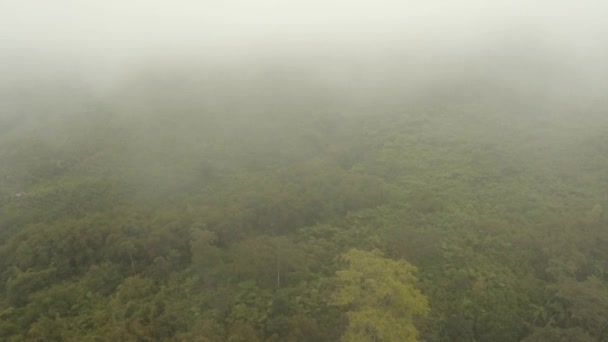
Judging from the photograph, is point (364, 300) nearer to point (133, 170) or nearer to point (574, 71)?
point (133, 170)

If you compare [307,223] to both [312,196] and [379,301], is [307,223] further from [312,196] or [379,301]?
[379,301]

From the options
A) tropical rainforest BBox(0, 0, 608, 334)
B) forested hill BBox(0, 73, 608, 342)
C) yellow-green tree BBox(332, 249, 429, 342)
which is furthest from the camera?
tropical rainforest BBox(0, 0, 608, 334)

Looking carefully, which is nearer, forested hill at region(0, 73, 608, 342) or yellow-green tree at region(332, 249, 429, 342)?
yellow-green tree at region(332, 249, 429, 342)

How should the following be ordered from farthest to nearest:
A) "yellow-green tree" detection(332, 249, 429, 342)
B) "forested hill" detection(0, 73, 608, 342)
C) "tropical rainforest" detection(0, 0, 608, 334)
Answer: "tropical rainforest" detection(0, 0, 608, 334) < "forested hill" detection(0, 73, 608, 342) < "yellow-green tree" detection(332, 249, 429, 342)

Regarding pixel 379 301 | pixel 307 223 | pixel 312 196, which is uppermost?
pixel 312 196

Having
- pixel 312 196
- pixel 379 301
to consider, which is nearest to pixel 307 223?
→ pixel 312 196

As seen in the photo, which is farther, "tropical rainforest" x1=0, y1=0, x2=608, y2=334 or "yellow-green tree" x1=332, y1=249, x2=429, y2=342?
"tropical rainforest" x1=0, y1=0, x2=608, y2=334
